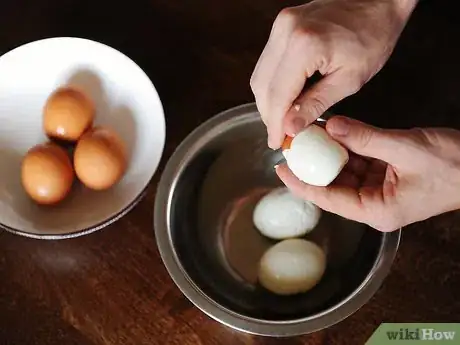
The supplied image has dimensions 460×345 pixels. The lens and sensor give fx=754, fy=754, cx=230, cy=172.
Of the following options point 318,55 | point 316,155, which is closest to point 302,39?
point 318,55

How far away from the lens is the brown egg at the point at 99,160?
928 millimetres

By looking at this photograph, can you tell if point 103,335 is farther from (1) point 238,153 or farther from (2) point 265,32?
(2) point 265,32

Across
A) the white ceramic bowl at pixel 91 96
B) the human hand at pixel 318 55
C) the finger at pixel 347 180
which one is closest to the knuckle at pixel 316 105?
the human hand at pixel 318 55

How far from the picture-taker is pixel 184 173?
3.14ft

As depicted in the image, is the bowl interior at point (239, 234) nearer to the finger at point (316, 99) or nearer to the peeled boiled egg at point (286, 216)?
the peeled boiled egg at point (286, 216)

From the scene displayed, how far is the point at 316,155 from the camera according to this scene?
833 mm

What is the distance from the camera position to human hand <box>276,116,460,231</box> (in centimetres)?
79

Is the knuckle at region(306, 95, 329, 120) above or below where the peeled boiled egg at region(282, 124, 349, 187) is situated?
above

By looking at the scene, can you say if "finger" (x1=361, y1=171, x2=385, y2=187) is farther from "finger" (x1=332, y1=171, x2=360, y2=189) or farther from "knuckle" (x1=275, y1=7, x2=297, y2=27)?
"knuckle" (x1=275, y1=7, x2=297, y2=27)

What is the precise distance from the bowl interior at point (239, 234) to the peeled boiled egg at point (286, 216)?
0.02 metres

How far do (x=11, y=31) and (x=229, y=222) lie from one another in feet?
1.41

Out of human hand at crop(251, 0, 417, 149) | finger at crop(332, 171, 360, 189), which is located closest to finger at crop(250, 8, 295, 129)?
human hand at crop(251, 0, 417, 149)

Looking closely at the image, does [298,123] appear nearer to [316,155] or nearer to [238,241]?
[316,155]

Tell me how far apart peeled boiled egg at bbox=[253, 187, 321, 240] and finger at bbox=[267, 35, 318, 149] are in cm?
14
